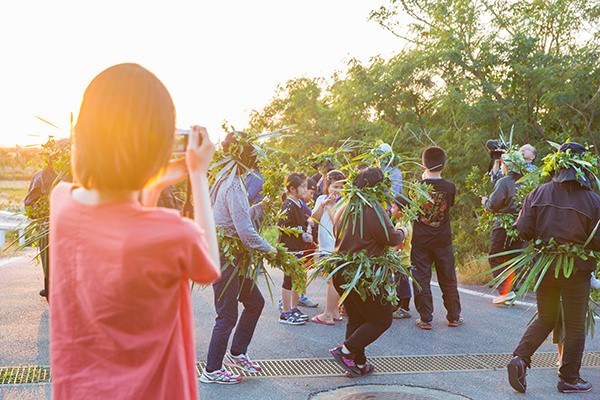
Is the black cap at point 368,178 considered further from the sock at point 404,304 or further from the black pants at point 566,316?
the sock at point 404,304

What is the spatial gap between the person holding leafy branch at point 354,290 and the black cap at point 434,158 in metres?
1.73

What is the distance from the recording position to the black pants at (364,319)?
662 centimetres

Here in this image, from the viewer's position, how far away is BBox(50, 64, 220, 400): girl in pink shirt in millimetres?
1963

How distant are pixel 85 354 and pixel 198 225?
487 mm

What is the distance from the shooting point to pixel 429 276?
8.89 m

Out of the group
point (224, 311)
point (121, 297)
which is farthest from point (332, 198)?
point (121, 297)

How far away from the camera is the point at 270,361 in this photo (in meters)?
7.10

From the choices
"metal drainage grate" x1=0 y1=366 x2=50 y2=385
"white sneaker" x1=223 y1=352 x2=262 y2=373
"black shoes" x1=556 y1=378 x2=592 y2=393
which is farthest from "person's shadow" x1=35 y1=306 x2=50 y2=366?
"black shoes" x1=556 y1=378 x2=592 y2=393

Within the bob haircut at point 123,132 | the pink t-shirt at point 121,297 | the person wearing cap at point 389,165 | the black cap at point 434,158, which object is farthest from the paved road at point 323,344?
the bob haircut at point 123,132

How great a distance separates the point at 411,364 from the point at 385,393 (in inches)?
→ 40.5

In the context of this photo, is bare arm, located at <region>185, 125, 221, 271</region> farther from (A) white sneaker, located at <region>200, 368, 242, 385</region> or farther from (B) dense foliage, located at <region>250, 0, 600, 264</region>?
(B) dense foliage, located at <region>250, 0, 600, 264</region>

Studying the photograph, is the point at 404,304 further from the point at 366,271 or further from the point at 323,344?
the point at 366,271

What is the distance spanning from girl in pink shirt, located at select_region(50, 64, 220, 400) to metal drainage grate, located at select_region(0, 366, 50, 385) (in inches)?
171

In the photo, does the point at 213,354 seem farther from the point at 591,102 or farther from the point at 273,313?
the point at 591,102
